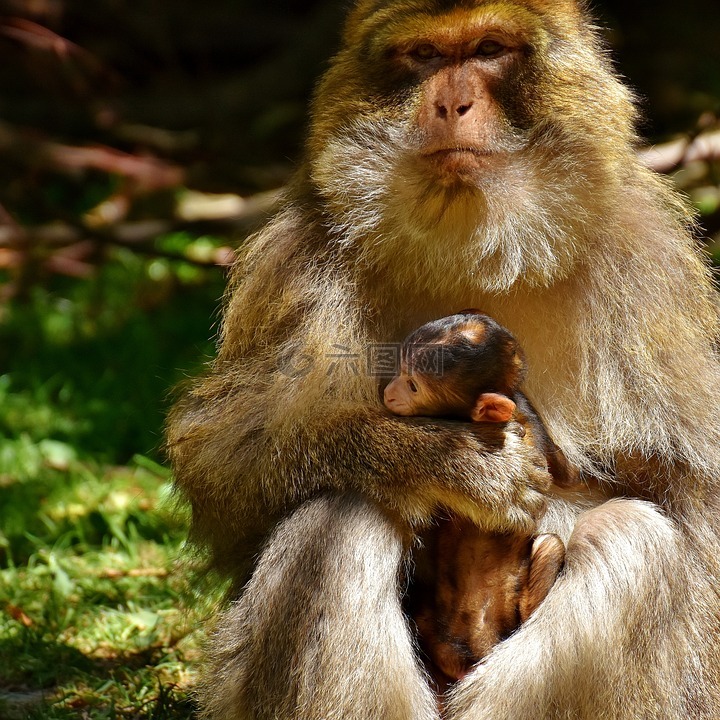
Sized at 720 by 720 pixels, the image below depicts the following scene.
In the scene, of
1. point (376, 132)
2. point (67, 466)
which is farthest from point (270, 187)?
point (376, 132)

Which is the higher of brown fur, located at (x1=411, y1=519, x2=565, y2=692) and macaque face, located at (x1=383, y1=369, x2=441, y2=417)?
macaque face, located at (x1=383, y1=369, x2=441, y2=417)

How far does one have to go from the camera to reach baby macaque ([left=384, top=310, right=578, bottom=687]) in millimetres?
3881

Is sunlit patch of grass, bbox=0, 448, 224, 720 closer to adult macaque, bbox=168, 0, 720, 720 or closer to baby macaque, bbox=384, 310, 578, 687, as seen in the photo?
adult macaque, bbox=168, 0, 720, 720

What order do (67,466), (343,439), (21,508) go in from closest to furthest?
(343,439) < (21,508) < (67,466)

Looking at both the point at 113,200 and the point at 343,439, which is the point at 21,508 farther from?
the point at 113,200

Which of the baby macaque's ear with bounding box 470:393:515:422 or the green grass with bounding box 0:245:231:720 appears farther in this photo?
the green grass with bounding box 0:245:231:720

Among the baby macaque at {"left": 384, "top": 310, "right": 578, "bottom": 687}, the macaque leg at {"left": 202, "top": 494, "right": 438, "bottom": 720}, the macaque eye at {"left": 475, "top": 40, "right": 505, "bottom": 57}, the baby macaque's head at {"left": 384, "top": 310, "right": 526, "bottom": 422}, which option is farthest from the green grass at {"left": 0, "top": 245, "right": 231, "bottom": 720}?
the macaque eye at {"left": 475, "top": 40, "right": 505, "bottom": 57}

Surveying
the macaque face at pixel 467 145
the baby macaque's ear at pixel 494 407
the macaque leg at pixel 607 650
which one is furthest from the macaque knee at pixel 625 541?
the macaque face at pixel 467 145

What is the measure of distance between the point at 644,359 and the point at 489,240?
65cm

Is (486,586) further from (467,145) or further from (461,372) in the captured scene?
(467,145)

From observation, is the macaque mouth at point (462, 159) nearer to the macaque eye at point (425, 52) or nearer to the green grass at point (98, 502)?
the macaque eye at point (425, 52)

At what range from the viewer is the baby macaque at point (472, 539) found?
3.88 metres

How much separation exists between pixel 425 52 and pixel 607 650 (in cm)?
195

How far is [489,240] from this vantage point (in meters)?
3.88
